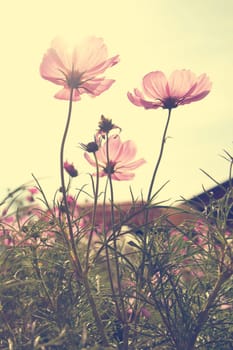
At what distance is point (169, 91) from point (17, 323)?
1.51 feet

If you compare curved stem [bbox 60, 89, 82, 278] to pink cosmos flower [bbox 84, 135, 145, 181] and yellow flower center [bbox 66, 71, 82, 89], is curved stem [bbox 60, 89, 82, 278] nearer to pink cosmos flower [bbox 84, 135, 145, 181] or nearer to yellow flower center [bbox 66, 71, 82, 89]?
yellow flower center [bbox 66, 71, 82, 89]

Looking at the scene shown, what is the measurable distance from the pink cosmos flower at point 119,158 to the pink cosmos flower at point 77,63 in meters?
0.15

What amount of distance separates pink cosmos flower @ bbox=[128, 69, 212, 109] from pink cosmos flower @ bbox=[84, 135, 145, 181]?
110 mm

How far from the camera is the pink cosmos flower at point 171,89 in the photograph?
820mm

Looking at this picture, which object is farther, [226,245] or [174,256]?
[174,256]

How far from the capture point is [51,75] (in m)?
0.76

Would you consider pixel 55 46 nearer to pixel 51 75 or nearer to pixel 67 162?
pixel 51 75

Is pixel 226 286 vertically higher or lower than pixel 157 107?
lower

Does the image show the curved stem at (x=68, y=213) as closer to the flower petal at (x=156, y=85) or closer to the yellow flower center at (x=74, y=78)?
the yellow flower center at (x=74, y=78)

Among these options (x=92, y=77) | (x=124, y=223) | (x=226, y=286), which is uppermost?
(x=92, y=77)

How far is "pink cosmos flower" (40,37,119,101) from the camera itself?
2.42 feet

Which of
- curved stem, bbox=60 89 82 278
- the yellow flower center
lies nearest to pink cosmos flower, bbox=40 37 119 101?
the yellow flower center

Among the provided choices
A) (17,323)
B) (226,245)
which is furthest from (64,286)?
(226,245)

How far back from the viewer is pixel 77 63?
2.48 ft
